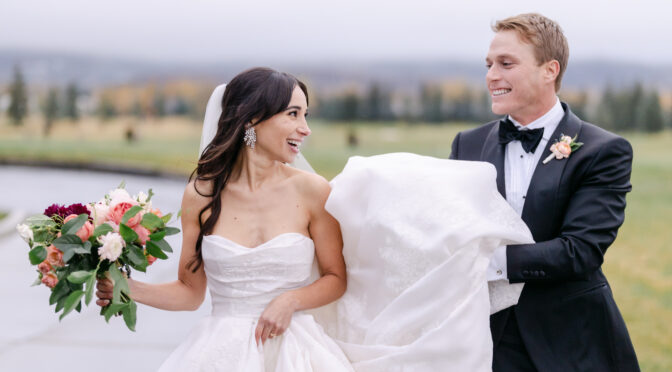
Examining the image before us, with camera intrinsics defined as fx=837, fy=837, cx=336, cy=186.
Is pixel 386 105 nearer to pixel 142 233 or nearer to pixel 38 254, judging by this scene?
pixel 142 233

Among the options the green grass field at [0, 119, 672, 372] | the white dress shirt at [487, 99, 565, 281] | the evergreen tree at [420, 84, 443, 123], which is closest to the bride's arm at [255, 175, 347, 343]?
the white dress shirt at [487, 99, 565, 281]

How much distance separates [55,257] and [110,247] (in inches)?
7.7

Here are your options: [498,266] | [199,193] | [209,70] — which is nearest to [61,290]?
[199,193]

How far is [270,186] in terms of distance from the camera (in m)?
2.94

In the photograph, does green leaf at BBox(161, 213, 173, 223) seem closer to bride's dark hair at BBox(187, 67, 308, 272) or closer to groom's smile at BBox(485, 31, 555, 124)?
bride's dark hair at BBox(187, 67, 308, 272)

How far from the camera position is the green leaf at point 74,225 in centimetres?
258

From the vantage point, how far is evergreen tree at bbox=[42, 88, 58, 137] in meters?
19.9

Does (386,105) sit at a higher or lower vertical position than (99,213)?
lower

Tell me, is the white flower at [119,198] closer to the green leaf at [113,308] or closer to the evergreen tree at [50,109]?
the green leaf at [113,308]

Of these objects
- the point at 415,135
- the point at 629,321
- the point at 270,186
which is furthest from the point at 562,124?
the point at 415,135

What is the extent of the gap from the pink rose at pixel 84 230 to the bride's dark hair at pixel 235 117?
410mm

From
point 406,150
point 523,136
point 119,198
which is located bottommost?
point 406,150

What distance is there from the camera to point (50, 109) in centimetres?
1994

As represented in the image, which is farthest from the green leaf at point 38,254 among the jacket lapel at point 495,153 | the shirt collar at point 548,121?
the shirt collar at point 548,121
